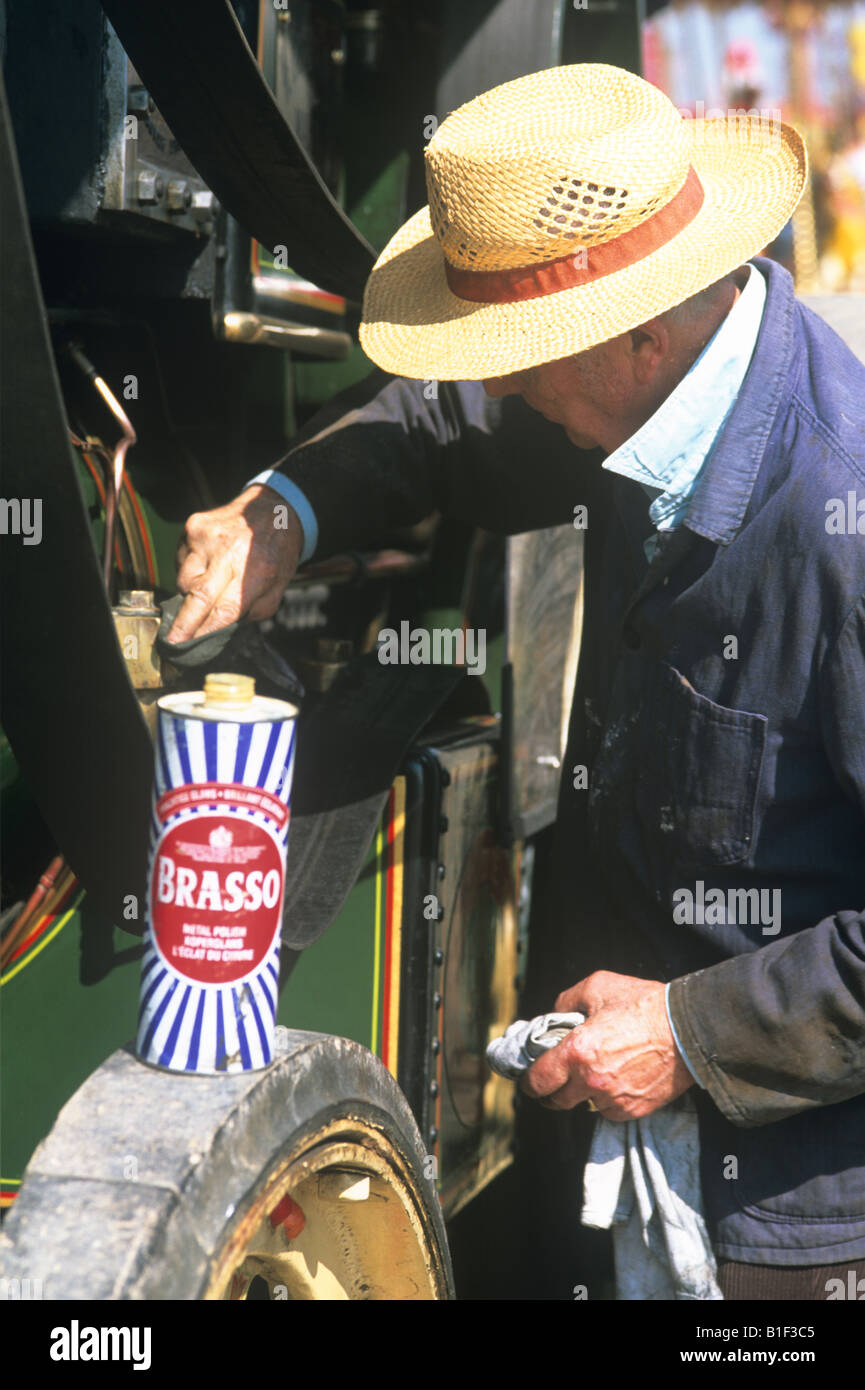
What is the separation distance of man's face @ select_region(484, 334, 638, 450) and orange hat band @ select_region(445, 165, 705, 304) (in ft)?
0.31

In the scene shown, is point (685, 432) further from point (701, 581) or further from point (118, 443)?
point (118, 443)

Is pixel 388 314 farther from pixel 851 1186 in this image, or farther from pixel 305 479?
pixel 851 1186

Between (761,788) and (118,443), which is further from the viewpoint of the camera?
(118,443)

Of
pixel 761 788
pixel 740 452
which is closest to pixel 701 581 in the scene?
pixel 740 452

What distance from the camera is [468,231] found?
1486 millimetres

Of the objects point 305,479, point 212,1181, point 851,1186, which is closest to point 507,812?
point 305,479

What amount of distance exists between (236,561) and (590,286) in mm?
571

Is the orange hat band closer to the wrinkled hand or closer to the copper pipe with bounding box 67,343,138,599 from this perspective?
the copper pipe with bounding box 67,343,138,599

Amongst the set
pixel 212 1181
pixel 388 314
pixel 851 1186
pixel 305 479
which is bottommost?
pixel 851 1186

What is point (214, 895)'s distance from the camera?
1.09 metres

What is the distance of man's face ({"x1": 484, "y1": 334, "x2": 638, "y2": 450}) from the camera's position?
5.13 feet

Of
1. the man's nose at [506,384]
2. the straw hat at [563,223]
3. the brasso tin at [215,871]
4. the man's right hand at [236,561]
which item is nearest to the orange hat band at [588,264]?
the straw hat at [563,223]

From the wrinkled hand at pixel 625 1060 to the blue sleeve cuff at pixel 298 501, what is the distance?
753 millimetres
